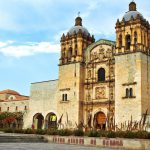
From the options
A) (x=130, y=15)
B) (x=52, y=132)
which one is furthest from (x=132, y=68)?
(x=52, y=132)

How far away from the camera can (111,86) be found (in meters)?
38.6

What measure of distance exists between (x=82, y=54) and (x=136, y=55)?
8463 mm

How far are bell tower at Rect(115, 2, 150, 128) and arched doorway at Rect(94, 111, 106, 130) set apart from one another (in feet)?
11.5

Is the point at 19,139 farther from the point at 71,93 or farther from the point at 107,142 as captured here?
the point at 71,93

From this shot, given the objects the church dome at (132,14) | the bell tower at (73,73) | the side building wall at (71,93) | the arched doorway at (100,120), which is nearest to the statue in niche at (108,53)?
the bell tower at (73,73)

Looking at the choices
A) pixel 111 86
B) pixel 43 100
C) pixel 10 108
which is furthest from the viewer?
pixel 10 108

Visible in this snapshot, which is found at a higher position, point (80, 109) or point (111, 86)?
point (111, 86)

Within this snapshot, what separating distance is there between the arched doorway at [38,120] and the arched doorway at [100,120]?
905 cm

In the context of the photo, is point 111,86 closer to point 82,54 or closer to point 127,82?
point 127,82

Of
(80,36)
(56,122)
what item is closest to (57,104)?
(56,122)

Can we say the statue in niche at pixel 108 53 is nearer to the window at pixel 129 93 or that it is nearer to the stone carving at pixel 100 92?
the stone carving at pixel 100 92

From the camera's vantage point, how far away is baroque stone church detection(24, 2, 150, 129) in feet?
116

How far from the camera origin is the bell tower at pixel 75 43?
42281 mm

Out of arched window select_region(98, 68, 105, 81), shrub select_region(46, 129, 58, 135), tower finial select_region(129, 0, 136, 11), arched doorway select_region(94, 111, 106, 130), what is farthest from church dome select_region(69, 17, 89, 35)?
shrub select_region(46, 129, 58, 135)
